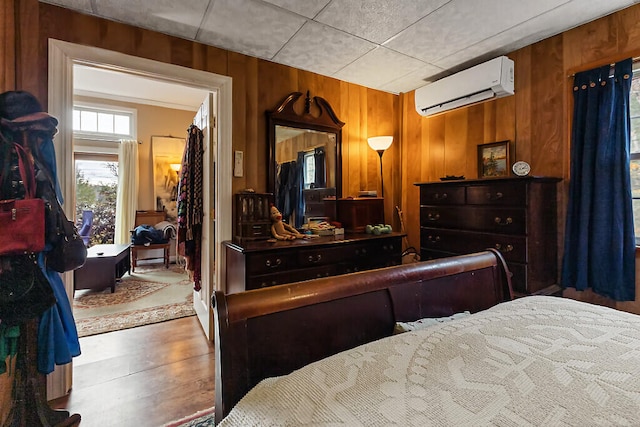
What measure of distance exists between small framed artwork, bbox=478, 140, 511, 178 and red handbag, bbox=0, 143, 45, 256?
314cm

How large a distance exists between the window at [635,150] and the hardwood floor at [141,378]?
10.3 ft

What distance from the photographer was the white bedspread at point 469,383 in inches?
24.8

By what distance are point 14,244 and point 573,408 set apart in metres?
2.17

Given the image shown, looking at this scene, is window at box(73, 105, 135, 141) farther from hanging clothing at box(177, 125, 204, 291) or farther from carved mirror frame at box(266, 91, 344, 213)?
carved mirror frame at box(266, 91, 344, 213)

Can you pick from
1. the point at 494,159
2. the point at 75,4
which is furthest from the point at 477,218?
the point at 75,4

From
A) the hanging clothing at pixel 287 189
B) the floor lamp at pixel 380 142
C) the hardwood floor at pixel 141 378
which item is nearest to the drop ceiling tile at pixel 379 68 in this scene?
the floor lamp at pixel 380 142

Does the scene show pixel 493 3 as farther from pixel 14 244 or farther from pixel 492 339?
pixel 14 244

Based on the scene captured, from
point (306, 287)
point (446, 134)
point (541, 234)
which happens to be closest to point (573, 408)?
point (306, 287)

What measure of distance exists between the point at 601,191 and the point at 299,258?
2.18 meters

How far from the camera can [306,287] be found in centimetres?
104

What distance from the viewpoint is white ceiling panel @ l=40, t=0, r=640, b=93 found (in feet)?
6.45

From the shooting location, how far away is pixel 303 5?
1.96 meters

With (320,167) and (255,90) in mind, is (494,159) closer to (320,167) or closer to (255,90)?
(320,167)

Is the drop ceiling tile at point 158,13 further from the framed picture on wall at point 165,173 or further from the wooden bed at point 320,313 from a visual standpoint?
the framed picture on wall at point 165,173
